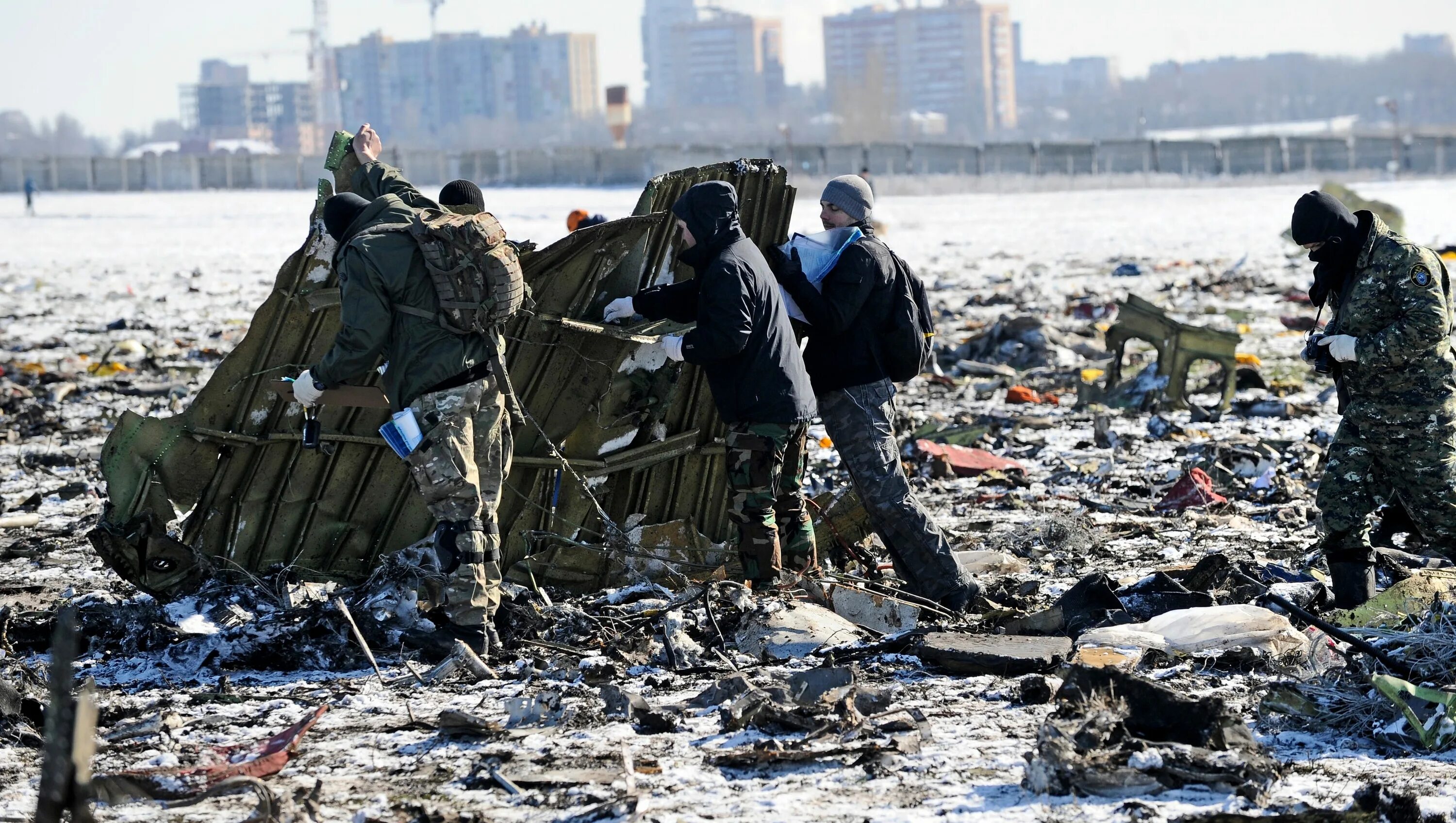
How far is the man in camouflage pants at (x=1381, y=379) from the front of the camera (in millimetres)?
5129

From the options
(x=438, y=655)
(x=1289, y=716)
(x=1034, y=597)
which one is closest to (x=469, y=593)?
(x=438, y=655)

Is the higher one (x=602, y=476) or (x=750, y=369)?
(x=750, y=369)

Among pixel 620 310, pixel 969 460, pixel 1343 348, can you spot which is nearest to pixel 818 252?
pixel 620 310

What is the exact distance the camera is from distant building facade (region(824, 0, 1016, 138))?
15500 cm

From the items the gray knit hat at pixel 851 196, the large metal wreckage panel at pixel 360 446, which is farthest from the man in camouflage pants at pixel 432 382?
the gray knit hat at pixel 851 196

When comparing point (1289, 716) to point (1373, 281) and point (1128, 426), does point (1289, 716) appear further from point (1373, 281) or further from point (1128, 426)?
point (1128, 426)

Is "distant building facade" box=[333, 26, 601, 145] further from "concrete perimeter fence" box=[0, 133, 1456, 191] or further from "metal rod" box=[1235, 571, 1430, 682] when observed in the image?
"metal rod" box=[1235, 571, 1430, 682]

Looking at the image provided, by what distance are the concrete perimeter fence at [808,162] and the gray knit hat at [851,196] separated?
3829 centimetres

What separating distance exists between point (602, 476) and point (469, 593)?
1.04 meters

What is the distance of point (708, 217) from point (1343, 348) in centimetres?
231

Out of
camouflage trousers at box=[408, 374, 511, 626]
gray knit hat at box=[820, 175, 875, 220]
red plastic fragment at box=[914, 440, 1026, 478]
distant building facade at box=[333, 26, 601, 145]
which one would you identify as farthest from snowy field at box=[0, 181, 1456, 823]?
distant building facade at box=[333, 26, 601, 145]

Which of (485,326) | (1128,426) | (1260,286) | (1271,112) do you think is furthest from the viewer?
(1271,112)

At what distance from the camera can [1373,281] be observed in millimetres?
5164

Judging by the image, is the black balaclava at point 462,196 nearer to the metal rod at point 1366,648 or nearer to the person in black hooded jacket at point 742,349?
the person in black hooded jacket at point 742,349
